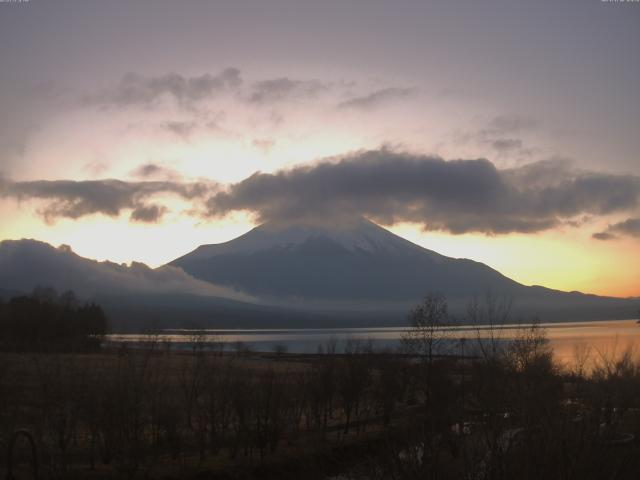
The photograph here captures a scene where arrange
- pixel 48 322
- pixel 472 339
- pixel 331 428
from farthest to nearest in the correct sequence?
pixel 472 339, pixel 48 322, pixel 331 428

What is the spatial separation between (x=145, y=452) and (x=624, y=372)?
1707 centimetres

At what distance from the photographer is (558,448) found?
615 centimetres

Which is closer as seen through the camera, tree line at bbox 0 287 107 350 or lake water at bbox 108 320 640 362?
lake water at bbox 108 320 640 362

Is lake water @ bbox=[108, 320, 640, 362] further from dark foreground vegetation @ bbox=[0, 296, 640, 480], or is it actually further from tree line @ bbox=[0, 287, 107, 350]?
tree line @ bbox=[0, 287, 107, 350]

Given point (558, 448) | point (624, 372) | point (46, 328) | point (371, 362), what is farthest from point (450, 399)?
point (46, 328)

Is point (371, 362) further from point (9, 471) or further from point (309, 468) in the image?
point (9, 471)

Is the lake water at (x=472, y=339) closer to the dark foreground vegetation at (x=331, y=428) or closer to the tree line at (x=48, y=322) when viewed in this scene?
the dark foreground vegetation at (x=331, y=428)

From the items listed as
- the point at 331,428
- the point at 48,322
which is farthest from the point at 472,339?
the point at 331,428

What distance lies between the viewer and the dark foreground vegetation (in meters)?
6.58

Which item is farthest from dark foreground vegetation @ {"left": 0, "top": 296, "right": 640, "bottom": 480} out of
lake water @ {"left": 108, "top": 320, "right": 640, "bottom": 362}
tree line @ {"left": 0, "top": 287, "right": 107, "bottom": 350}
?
tree line @ {"left": 0, "top": 287, "right": 107, "bottom": 350}

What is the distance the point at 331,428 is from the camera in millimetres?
23781

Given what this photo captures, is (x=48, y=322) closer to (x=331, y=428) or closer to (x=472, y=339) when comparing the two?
(x=472, y=339)

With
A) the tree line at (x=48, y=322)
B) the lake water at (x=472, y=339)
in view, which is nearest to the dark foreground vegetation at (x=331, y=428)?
the lake water at (x=472, y=339)

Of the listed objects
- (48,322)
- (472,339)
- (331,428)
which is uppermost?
(48,322)
